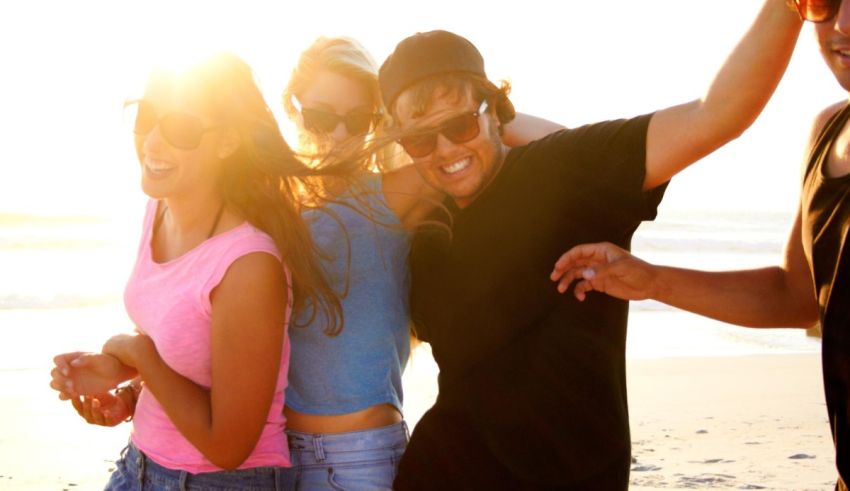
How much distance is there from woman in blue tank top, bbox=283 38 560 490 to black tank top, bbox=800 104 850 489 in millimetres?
1158

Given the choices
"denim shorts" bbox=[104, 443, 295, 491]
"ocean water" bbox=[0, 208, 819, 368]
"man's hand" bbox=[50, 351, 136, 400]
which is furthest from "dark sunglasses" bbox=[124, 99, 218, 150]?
"denim shorts" bbox=[104, 443, 295, 491]

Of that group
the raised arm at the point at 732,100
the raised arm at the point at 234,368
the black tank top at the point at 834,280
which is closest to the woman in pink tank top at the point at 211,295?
the raised arm at the point at 234,368

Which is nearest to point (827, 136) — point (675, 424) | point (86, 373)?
point (86, 373)

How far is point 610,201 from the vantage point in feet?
9.30

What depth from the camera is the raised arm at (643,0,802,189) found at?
8.33ft

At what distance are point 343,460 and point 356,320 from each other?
1.40 feet

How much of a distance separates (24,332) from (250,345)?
31.6 feet

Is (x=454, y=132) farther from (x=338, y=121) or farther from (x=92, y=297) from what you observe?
(x=92, y=297)

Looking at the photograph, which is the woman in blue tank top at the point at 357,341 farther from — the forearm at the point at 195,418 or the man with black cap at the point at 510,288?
the forearm at the point at 195,418

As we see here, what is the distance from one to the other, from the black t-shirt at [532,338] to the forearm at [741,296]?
21 cm

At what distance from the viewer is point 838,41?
253 centimetres

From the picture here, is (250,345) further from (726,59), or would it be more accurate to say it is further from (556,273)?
(726,59)

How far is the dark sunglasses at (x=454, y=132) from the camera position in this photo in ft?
9.87

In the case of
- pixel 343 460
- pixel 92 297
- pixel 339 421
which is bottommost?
pixel 92 297
